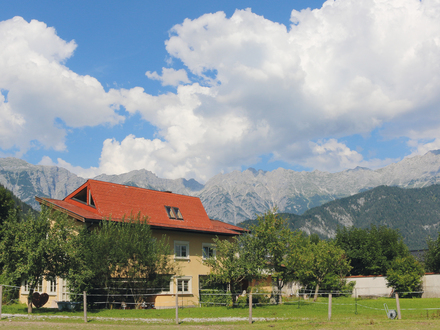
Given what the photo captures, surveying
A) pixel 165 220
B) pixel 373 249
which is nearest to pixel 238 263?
pixel 165 220

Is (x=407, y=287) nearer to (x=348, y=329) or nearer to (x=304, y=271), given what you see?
(x=304, y=271)

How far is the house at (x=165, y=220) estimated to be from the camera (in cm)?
3847

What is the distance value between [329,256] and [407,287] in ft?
39.3

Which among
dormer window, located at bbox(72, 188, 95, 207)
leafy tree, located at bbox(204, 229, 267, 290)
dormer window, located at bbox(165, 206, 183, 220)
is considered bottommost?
leafy tree, located at bbox(204, 229, 267, 290)

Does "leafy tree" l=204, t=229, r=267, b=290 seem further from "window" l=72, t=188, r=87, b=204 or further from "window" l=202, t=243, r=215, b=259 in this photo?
"window" l=72, t=188, r=87, b=204

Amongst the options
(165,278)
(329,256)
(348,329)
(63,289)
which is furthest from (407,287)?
(63,289)

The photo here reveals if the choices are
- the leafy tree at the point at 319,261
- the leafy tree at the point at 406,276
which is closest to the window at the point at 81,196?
the leafy tree at the point at 319,261

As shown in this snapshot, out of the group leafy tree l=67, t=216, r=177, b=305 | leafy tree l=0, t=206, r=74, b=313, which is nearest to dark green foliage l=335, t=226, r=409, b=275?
leafy tree l=67, t=216, r=177, b=305

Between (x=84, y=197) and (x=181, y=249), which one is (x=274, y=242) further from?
(x=84, y=197)

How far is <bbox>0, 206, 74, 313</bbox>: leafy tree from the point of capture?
2541 centimetres

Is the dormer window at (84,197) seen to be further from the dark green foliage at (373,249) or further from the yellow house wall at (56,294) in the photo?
the dark green foliage at (373,249)

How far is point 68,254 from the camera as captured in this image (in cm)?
2688

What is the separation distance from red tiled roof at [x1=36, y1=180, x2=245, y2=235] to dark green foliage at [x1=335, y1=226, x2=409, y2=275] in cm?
3363

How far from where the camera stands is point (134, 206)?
41.7 meters
